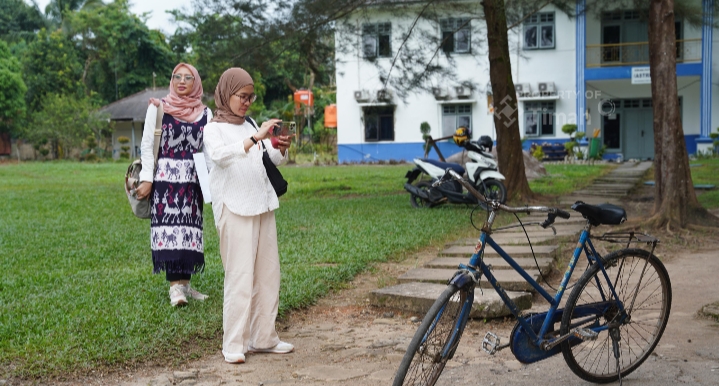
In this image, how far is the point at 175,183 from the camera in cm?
526

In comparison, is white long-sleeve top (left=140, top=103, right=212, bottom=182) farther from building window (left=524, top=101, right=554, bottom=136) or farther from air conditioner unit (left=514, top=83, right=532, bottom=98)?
building window (left=524, top=101, right=554, bottom=136)

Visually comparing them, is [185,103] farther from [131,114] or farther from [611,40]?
[131,114]

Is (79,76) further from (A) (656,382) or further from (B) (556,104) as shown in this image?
(A) (656,382)

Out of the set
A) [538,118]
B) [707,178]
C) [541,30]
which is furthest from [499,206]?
[541,30]

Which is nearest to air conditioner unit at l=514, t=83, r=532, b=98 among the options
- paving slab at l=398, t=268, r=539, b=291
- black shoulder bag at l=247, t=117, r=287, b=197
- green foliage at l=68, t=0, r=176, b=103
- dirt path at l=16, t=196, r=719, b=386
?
green foliage at l=68, t=0, r=176, b=103

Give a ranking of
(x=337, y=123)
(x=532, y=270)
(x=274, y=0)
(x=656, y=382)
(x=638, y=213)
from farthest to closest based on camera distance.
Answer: (x=337, y=123) < (x=274, y=0) < (x=638, y=213) < (x=532, y=270) < (x=656, y=382)

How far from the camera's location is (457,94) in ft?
84.3

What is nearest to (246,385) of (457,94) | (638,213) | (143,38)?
(638,213)

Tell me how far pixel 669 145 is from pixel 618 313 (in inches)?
193

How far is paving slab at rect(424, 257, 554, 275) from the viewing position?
598 centimetres

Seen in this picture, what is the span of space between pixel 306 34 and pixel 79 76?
30709 millimetres

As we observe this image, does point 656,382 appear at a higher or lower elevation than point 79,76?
lower

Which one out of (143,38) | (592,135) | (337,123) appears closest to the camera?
(592,135)

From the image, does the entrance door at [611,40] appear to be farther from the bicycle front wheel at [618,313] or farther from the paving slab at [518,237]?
the bicycle front wheel at [618,313]
